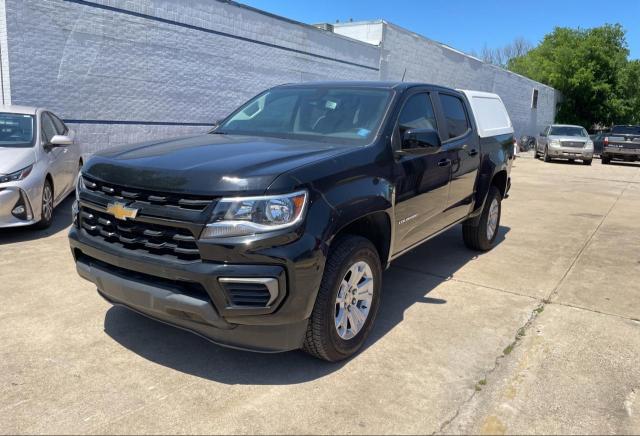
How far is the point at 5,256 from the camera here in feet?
18.3

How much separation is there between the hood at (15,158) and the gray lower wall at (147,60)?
9.67 ft

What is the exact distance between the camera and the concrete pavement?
116 inches

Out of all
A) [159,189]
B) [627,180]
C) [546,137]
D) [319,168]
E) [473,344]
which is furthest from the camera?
[546,137]

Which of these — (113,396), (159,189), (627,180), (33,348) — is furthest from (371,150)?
(627,180)

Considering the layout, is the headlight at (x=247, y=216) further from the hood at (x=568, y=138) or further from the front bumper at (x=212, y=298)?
the hood at (x=568, y=138)

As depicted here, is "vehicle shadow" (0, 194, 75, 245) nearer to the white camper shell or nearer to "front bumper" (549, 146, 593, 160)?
the white camper shell

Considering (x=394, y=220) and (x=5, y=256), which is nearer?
(x=394, y=220)

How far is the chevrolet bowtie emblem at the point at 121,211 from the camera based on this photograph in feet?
10.2

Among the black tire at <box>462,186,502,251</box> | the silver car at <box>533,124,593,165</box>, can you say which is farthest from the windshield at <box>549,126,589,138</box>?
the black tire at <box>462,186,502,251</box>

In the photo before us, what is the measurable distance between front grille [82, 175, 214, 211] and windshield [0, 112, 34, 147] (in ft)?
13.0

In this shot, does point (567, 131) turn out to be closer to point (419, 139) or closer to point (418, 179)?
point (418, 179)

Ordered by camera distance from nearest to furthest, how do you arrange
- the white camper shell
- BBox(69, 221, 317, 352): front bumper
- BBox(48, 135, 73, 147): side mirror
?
BBox(69, 221, 317, 352): front bumper < the white camper shell < BBox(48, 135, 73, 147): side mirror

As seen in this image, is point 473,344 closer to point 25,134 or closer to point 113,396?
point 113,396

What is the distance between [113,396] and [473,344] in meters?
2.45
